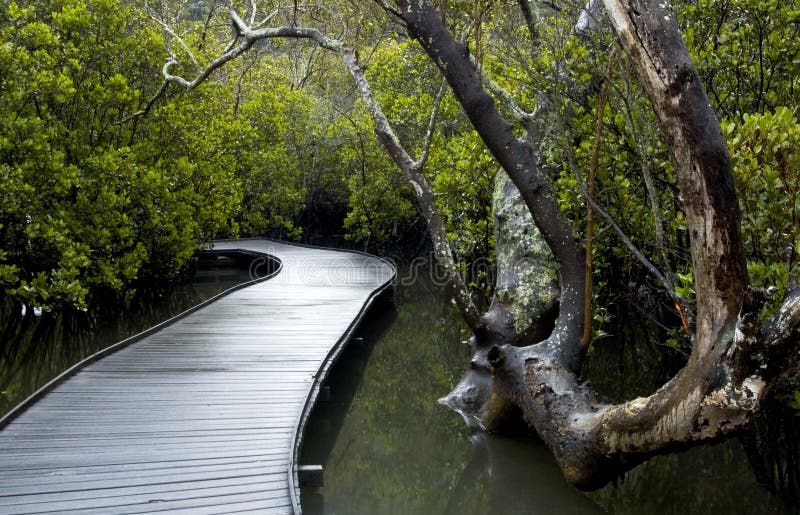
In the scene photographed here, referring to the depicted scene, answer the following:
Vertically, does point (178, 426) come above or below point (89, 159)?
below

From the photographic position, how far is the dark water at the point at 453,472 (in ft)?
16.2

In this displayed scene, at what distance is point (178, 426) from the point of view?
467 centimetres

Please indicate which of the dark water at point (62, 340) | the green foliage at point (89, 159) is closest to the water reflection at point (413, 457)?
the green foliage at point (89, 159)

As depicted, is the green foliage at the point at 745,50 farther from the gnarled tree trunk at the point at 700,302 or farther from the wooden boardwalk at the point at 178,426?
the wooden boardwalk at the point at 178,426

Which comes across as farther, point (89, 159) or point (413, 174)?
point (89, 159)

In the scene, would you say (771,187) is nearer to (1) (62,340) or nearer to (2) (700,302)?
(2) (700,302)

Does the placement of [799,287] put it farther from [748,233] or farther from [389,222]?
[389,222]

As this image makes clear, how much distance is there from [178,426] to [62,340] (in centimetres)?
648

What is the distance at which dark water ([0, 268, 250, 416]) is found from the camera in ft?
27.1

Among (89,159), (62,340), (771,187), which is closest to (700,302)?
(771,187)

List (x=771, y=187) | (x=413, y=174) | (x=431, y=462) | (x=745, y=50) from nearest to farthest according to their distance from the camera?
1. (x=771, y=187)
2. (x=745, y=50)
3. (x=431, y=462)
4. (x=413, y=174)

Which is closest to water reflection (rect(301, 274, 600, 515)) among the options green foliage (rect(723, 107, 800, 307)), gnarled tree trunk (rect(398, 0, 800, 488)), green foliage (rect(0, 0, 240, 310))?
gnarled tree trunk (rect(398, 0, 800, 488))

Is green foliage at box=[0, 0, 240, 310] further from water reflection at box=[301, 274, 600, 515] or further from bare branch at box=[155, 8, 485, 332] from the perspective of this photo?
water reflection at box=[301, 274, 600, 515]

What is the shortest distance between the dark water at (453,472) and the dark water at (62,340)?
12.7 ft
